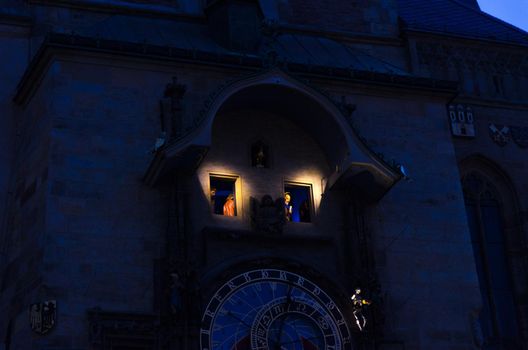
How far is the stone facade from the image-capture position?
55.5 feet

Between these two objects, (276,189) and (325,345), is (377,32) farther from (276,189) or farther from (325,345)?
(325,345)

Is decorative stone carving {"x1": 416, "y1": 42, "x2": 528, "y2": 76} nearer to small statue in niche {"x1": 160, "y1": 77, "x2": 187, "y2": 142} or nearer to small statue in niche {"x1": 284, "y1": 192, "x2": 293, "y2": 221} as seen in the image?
small statue in niche {"x1": 284, "y1": 192, "x2": 293, "y2": 221}

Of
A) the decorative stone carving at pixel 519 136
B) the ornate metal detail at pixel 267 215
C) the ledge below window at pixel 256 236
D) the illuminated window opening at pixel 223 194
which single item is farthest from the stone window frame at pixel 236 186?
the decorative stone carving at pixel 519 136

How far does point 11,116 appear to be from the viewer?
19.7 metres

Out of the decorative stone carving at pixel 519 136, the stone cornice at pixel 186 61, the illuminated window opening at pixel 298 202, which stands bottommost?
the illuminated window opening at pixel 298 202

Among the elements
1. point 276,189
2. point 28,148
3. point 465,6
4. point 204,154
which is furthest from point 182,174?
point 465,6

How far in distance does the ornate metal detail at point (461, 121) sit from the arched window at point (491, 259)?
938 millimetres

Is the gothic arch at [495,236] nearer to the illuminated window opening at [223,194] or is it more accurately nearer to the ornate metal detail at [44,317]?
the illuminated window opening at [223,194]

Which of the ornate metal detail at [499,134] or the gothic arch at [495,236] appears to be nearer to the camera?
the gothic arch at [495,236]

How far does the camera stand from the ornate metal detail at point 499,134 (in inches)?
907

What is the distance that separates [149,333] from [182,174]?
2.98 metres

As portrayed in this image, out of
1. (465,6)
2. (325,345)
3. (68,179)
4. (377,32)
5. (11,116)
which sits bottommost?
(325,345)

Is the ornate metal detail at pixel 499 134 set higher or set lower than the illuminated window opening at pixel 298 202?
higher

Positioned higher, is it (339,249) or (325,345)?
(339,249)
